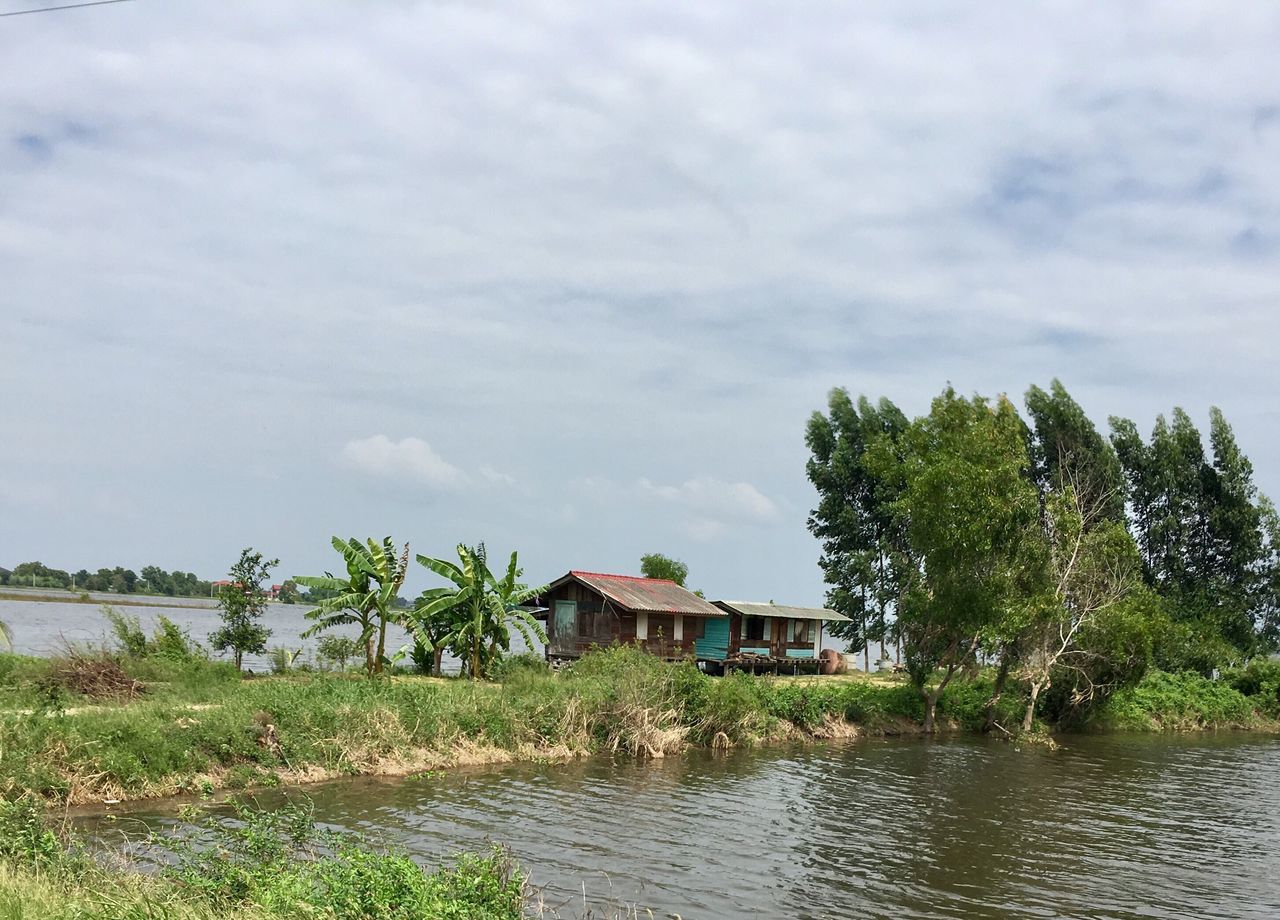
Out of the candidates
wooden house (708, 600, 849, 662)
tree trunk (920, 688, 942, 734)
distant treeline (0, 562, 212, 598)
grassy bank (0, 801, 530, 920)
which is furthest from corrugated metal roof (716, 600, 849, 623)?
distant treeline (0, 562, 212, 598)

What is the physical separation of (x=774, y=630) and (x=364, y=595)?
2334 cm

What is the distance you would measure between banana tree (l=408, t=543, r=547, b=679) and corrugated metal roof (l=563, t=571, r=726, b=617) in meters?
7.24

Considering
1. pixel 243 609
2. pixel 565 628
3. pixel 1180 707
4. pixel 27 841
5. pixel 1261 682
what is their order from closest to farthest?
pixel 27 841 < pixel 243 609 < pixel 565 628 < pixel 1180 707 < pixel 1261 682

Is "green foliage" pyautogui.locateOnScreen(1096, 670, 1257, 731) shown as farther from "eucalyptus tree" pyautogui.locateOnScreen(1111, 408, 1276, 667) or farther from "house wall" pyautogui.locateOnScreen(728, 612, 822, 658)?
"house wall" pyautogui.locateOnScreen(728, 612, 822, 658)

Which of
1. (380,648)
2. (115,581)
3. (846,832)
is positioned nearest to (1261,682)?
(846,832)

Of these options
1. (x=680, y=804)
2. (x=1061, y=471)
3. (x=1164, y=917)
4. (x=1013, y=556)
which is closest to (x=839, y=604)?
(x=1061, y=471)

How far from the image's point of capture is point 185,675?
81.6 ft

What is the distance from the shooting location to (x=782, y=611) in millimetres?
48469

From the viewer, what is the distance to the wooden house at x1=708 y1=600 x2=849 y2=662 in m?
46.7

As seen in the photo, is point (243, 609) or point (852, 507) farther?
point (852, 507)

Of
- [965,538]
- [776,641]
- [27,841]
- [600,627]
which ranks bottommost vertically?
[27,841]

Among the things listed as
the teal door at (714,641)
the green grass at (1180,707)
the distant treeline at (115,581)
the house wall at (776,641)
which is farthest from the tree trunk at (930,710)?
the distant treeline at (115,581)

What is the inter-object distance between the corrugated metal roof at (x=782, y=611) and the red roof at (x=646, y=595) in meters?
0.85

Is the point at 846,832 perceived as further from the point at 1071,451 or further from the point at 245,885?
the point at 1071,451
